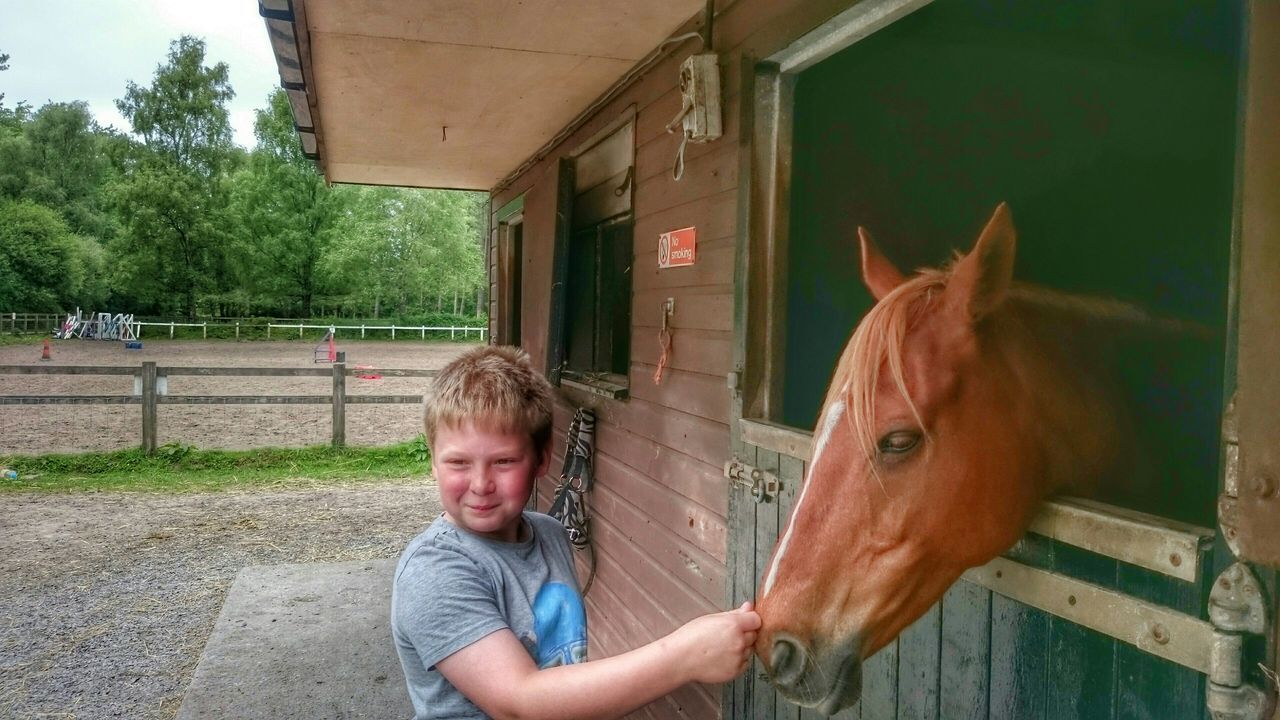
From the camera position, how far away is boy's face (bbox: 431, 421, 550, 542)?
4.00ft

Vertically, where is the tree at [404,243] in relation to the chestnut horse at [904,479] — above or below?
above

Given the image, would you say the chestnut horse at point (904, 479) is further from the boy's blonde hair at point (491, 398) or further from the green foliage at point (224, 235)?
the green foliage at point (224, 235)

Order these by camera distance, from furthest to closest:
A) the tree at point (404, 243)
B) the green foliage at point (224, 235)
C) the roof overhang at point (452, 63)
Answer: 1. the green foliage at point (224, 235)
2. the tree at point (404, 243)
3. the roof overhang at point (452, 63)

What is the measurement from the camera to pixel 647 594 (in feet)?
11.2

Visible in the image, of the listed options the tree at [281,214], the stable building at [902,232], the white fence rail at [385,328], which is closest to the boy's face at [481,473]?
the stable building at [902,232]

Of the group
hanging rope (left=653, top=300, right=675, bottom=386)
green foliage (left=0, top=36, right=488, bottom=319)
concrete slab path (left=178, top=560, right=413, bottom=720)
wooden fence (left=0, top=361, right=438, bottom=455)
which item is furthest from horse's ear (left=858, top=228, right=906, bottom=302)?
green foliage (left=0, top=36, right=488, bottom=319)

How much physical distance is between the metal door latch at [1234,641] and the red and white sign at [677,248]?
1.96 metres

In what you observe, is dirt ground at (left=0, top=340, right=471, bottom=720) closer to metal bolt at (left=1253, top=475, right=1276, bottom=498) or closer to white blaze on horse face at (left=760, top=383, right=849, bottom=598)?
white blaze on horse face at (left=760, top=383, right=849, bottom=598)

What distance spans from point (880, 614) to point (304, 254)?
131 ft

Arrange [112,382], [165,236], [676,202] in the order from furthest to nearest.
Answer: [165,236], [112,382], [676,202]

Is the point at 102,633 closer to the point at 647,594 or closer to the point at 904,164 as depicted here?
the point at 647,594

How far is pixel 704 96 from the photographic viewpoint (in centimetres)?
251

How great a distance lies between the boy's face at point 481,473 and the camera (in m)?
1.22

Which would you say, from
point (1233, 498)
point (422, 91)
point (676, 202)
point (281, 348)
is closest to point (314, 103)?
point (422, 91)
